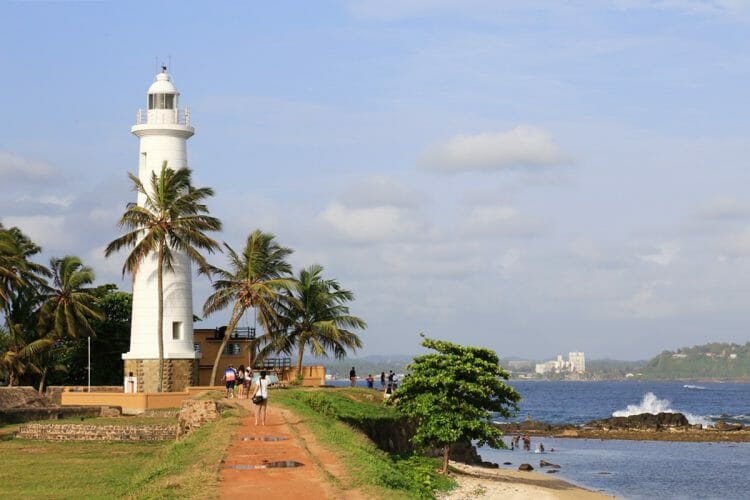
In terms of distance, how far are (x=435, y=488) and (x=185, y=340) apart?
20.5m

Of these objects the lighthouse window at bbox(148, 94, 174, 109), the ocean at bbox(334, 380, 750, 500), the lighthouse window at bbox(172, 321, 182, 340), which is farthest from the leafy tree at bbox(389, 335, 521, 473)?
the lighthouse window at bbox(148, 94, 174, 109)

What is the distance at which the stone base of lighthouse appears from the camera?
46156 mm

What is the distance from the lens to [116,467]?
2825cm

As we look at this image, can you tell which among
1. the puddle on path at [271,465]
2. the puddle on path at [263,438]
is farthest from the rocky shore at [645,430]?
the puddle on path at [271,465]

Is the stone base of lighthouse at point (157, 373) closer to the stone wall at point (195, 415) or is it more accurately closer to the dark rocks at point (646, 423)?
the stone wall at point (195, 415)

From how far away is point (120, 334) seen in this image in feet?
187

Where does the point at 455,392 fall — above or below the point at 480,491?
above

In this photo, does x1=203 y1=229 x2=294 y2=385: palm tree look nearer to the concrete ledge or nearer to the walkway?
the concrete ledge

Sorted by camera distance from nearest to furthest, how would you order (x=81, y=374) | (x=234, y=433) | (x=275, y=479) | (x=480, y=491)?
(x=275, y=479), (x=234, y=433), (x=480, y=491), (x=81, y=374)

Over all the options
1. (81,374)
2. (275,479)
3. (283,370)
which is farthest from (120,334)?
(275,479)

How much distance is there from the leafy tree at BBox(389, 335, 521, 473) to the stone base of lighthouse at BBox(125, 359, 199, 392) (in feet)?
52.1

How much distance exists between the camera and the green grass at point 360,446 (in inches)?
840

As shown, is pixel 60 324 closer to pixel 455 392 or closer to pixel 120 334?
pixel 120 334

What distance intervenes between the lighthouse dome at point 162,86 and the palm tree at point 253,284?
7376 mm
